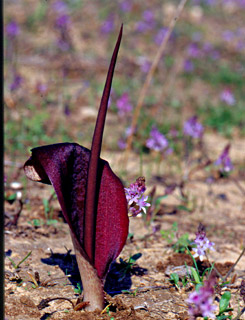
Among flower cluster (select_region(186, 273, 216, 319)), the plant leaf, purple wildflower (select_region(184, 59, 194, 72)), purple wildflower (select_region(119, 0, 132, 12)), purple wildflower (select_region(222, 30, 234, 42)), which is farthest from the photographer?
purple wildflower (select_region(222, 30, 234, 42))

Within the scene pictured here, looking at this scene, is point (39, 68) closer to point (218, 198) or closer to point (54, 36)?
point (54, 36)

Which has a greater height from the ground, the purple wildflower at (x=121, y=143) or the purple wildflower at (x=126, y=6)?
the purple wildflower at (x=126, y=6)

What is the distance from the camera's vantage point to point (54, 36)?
632 centimetres

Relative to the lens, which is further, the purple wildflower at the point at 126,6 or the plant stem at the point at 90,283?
the purple wildflower at the point at 126,6

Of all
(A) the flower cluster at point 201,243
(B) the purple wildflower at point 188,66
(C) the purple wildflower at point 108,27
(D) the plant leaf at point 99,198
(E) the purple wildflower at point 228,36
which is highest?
(E) the purple wildflower at point 228,36

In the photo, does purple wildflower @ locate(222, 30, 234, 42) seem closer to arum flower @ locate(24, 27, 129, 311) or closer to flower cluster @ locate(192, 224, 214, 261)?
flower cluster @ locate(192, 224, 214, 261)

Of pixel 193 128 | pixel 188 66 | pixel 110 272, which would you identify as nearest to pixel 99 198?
pixel 110 272

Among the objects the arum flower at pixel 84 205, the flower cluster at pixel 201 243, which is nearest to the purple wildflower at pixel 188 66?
the flower cluster at pixel 201 243

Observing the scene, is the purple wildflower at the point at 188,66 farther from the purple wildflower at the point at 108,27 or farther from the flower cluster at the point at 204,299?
the flower cluster at the point at 204,299

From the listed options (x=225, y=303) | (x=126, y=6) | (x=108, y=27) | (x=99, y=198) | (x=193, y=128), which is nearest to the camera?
(x=99, y=198)

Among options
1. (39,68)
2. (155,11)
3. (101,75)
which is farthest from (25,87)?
(155,11)

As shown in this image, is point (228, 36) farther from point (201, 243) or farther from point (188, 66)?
point (201, 243)

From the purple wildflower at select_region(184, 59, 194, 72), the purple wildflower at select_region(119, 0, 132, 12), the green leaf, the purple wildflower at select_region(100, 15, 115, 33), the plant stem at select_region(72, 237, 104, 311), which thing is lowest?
the green leaf

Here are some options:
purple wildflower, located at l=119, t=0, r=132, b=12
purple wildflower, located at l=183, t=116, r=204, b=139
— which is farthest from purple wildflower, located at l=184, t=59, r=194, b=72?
purple wildflower, located at l=183, t=116, r=204, b=139
